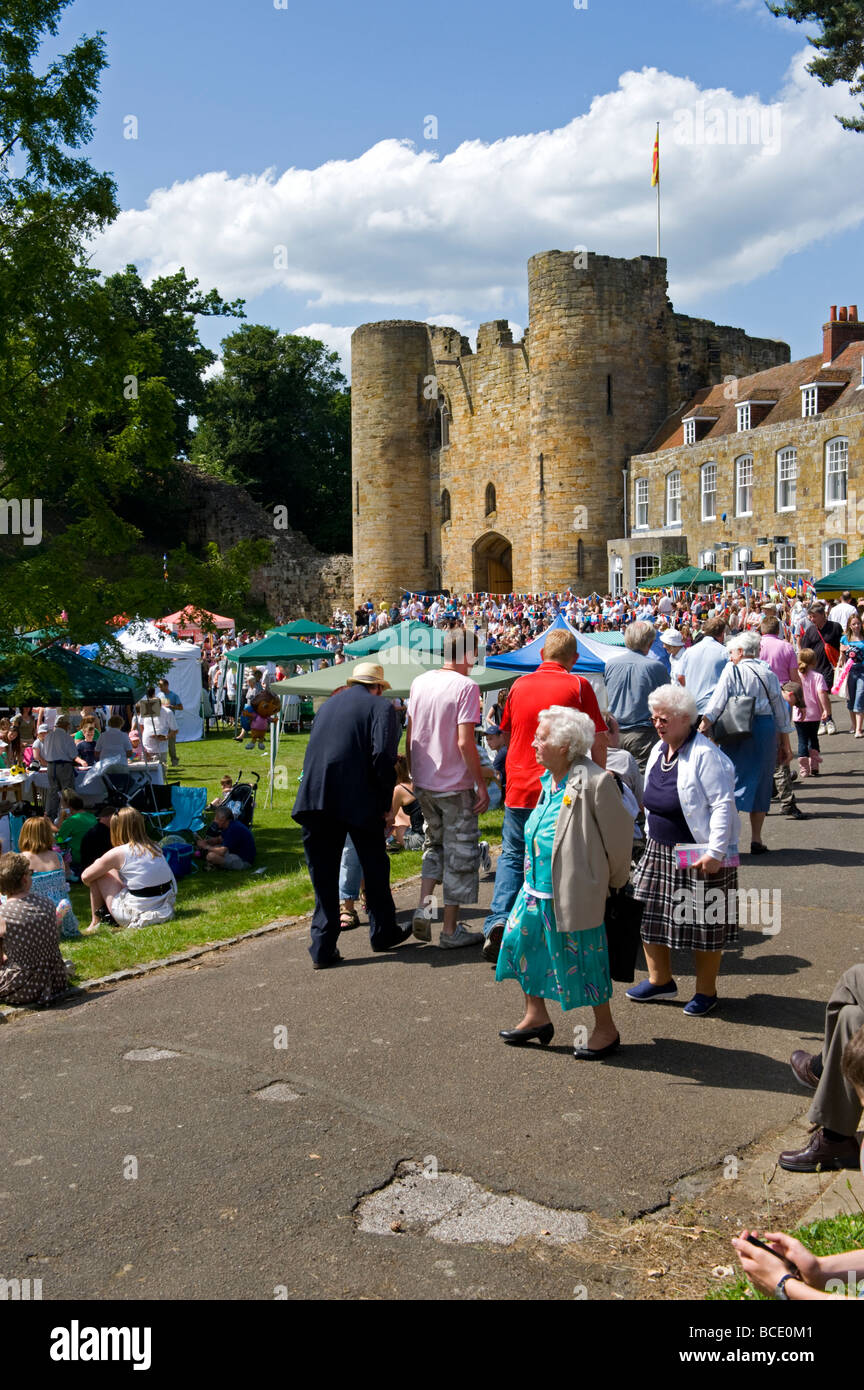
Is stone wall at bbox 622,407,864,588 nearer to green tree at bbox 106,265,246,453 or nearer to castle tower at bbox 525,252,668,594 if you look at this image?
castle tower at bbox 525,252,668,594

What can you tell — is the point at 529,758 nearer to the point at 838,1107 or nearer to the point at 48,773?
the point at 838,1107

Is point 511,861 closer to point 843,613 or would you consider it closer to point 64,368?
point 64,368

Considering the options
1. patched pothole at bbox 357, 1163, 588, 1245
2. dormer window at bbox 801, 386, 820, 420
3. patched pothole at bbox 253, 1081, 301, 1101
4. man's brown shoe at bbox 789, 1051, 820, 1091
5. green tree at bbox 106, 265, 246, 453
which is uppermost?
green tree at bbox 106, 265, 246, 453

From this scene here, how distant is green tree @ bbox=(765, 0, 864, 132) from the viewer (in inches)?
696

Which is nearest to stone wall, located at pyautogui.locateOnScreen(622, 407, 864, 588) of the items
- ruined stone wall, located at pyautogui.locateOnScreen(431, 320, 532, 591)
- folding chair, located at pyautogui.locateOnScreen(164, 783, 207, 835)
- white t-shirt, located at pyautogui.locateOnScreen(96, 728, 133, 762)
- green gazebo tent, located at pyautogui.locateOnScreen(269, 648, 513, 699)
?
ruined stone wall, located at pyautogui.locateOnScreen(431, 320, 532, 591)

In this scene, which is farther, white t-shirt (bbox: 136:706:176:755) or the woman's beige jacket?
white t-shirt (bbox: 136:706:176:755)

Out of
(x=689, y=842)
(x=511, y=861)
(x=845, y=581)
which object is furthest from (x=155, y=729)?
(x=845, y=581)

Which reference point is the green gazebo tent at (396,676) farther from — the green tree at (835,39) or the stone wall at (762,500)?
the stone wall at (762,500)

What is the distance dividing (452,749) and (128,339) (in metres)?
6.95

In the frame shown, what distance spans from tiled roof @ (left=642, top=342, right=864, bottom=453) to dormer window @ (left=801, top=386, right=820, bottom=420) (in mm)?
219

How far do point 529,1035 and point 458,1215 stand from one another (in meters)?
1.57

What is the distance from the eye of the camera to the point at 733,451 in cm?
3753

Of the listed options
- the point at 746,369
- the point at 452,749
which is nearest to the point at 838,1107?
the point at 452,749

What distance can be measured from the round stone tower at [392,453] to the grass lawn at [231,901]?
35920mm
